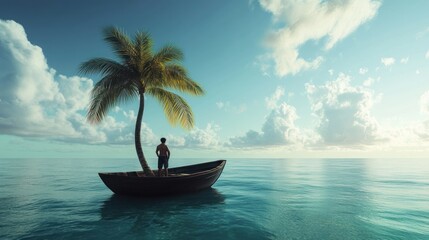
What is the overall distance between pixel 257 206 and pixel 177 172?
795 centimetres

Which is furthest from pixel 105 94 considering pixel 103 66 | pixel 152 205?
pixel 152 205

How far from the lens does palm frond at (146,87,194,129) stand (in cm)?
1620

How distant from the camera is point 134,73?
15.0 metres

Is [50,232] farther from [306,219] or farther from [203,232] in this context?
[306,219]

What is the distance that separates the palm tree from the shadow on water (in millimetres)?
2134

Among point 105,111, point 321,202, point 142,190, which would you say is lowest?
point 321,202

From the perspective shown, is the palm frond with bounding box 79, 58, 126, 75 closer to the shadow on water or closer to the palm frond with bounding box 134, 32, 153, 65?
the palm frond with bounding box 134, 32, 153, 65

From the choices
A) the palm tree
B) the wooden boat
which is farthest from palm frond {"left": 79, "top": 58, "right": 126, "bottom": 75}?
the wooden boat

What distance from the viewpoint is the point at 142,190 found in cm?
1277

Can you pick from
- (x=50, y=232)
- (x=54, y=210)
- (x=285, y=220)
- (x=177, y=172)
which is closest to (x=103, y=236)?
(x=50, y=232)

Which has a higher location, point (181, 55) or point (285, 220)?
point (181, 55)

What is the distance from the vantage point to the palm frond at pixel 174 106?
16203 millimetres

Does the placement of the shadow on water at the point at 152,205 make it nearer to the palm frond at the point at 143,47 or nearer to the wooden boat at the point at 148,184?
the wooden boat at the point at 148,184

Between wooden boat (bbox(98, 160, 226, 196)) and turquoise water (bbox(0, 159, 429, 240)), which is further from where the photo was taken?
wooden boat (bbox(98, 160, 226, 196))
